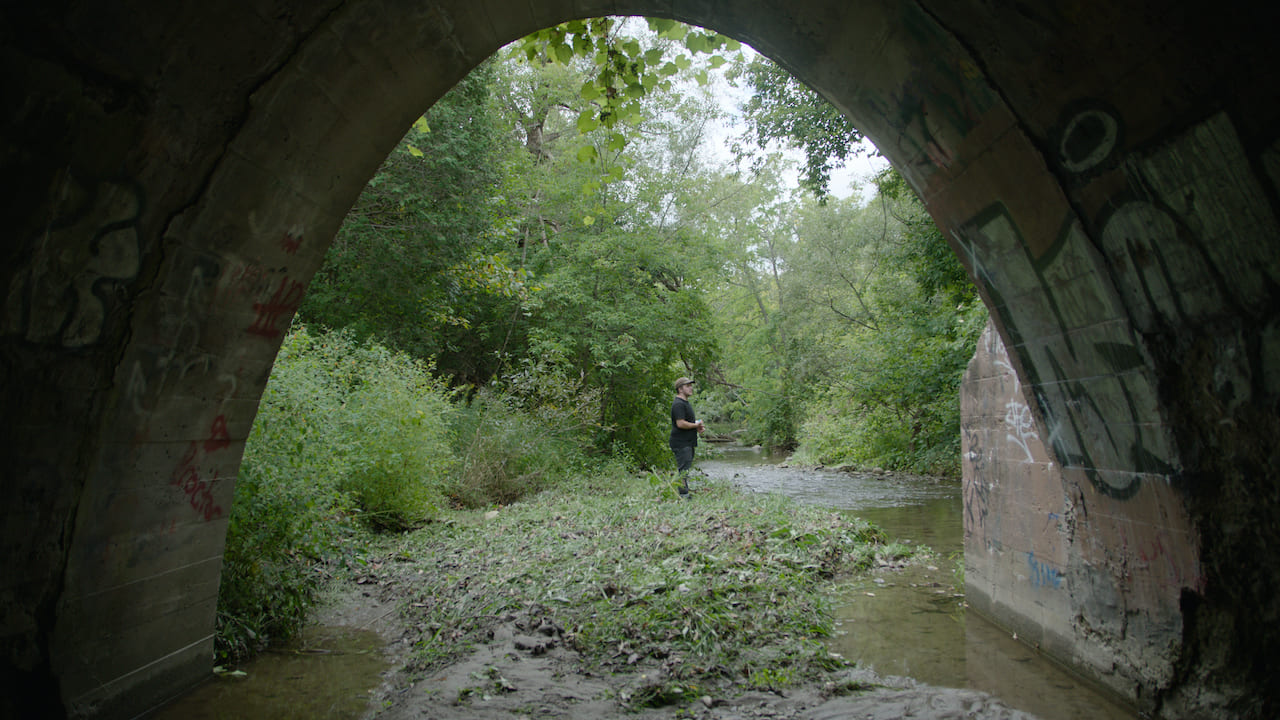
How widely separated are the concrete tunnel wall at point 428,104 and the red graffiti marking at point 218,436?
26 mm

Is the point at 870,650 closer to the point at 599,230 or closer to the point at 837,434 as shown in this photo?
the point at 599,230

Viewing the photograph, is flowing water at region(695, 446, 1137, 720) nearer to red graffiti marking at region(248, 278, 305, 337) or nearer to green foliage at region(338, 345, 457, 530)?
red graffiti marking at region(248, 278, 305, 337)

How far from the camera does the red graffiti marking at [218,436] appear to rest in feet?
12.3

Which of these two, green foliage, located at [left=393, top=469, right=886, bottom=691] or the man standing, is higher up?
the man standing

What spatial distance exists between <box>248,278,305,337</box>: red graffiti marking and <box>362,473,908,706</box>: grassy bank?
94.9 inches

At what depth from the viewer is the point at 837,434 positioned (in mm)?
23641

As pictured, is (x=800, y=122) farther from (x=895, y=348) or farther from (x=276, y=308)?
(x=276, y=308)

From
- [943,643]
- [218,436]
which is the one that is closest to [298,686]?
[218,436]

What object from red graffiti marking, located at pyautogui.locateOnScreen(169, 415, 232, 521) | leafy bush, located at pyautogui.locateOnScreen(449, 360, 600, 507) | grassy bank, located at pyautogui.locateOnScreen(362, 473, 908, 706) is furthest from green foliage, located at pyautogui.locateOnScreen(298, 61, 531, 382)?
red graffiti marking, located at pyautogui.locateOnScreen(169, 415, 232, 521)

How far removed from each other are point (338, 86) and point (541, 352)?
1217 cm

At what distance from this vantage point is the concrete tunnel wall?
2498 mm

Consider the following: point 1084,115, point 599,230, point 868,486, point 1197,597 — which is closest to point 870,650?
point 1197,597

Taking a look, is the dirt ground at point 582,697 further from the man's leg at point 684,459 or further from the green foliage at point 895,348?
the green foliage at point 895,348

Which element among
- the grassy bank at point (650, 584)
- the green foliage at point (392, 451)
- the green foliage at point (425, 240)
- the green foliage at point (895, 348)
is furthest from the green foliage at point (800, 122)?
the green foliage at point (392, 451)
